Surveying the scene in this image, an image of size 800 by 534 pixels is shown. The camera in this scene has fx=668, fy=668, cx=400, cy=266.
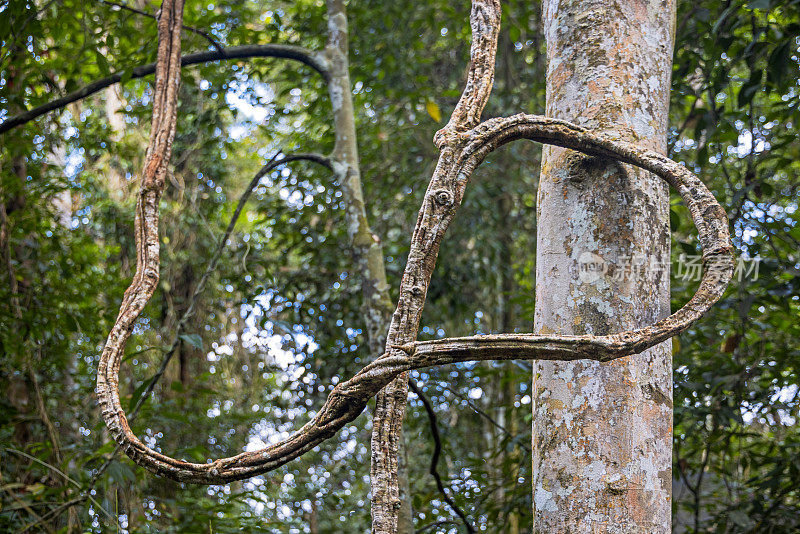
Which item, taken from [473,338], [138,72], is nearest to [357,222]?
[138,72]

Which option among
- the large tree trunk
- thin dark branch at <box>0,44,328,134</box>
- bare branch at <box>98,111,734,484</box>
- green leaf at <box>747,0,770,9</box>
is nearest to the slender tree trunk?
thin dark branch at <box>0,44,328,134</box>

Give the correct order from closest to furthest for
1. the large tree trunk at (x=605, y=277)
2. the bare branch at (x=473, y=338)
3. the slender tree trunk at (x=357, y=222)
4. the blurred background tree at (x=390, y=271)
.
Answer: the bare branch at (x=473, y=338) → the large tree trunk at (x=605, y=277) → the slender tree trunk at (x=357, y=222) → the blurred background tree at (x=390, y=271)

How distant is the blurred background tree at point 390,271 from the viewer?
7.69 ft

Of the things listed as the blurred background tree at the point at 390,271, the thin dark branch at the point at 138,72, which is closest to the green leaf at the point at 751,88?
the blurred background tree at the point at 390,271

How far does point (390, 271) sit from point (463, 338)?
7.80 feet

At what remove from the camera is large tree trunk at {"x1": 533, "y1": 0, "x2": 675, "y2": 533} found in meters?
1.04

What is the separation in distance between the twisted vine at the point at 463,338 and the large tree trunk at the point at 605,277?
104 millimetres

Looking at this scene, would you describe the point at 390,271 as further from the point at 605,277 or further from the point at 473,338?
the point at 473,338

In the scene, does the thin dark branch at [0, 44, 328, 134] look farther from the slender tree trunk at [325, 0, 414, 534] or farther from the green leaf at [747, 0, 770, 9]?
the green leaf at [747, 0, 770, 9]

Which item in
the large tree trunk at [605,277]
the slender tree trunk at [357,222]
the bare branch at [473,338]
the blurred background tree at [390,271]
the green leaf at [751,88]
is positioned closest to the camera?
the bare branch at [473,338]

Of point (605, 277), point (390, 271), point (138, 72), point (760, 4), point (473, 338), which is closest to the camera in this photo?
point (473, 338)

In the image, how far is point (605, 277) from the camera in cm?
111

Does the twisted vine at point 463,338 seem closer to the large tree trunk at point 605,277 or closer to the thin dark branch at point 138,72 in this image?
the large tree trunk at point 605,277

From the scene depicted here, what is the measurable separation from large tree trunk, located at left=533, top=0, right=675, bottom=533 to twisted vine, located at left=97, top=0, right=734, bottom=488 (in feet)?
0.34
